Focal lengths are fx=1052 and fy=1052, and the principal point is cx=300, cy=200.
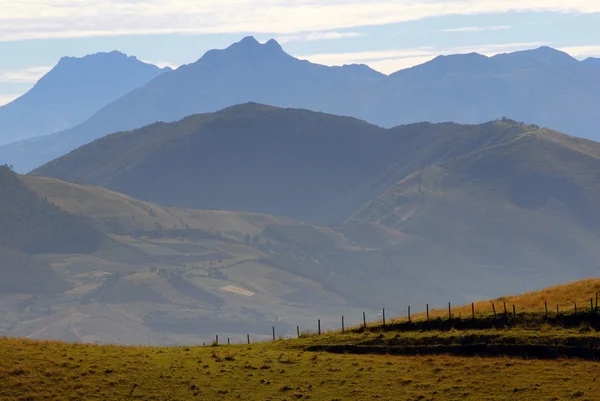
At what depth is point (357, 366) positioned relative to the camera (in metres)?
66.5

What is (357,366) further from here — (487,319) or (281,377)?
(487,319)

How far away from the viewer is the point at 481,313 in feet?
249

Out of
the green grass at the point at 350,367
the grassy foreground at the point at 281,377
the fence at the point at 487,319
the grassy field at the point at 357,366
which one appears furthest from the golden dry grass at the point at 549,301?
the grassy foreground at the point at 281,377

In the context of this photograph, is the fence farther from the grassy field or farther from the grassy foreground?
the grassy foreground

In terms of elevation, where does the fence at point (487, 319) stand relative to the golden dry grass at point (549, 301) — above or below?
below

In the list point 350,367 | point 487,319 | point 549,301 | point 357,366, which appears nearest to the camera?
point 350,367

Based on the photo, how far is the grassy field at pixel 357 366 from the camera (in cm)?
6097

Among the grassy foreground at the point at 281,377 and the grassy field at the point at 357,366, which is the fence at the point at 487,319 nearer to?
the grassy field at the point at 357,366

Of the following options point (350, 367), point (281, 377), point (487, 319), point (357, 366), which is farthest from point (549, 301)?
point (281, 377)

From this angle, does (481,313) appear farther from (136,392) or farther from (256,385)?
(136,392)

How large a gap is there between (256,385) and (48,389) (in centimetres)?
1230

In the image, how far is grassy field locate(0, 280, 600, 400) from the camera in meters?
61.0

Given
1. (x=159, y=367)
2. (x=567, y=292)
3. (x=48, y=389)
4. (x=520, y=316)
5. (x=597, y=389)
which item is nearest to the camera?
(x=597, y=389)

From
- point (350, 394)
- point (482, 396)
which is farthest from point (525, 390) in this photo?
point (350, 394)
